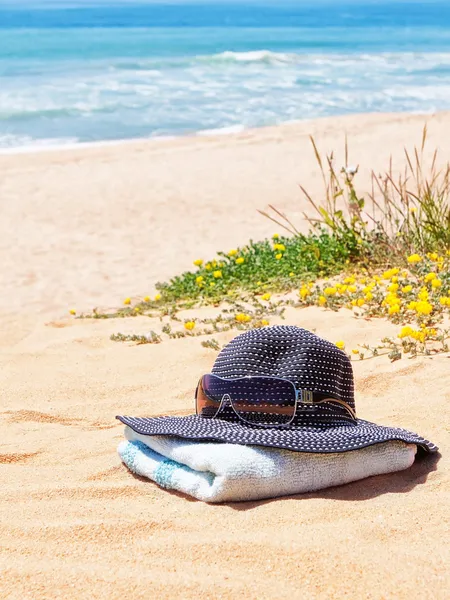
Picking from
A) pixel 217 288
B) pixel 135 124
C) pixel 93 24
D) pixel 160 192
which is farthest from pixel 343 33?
pixel 217 288

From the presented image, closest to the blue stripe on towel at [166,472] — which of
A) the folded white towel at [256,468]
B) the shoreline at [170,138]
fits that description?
the folded white towel at [256,468]

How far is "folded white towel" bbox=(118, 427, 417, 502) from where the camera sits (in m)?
2.83

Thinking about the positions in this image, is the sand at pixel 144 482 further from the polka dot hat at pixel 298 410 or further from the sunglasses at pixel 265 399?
the sunglasses at pixel 265 399

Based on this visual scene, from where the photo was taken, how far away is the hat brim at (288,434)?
2877 mm

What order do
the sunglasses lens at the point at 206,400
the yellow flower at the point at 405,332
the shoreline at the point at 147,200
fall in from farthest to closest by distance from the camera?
the shoreline at the point at 147,200 < the yellow flower at the point at 405,332 < the sunglasses lens at the point at 206,400

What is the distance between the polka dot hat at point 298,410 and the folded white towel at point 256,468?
0.05 metres

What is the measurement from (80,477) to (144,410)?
3.15 feet

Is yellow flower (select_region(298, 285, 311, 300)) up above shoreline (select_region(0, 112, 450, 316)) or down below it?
above

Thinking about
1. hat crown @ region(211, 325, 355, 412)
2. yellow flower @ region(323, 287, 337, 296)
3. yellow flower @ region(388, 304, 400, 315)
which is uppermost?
hat crown @ region(211, 325, 355, 412)

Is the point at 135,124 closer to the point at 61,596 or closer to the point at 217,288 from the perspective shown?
the point at 217,288

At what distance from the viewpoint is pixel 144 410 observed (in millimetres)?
4125

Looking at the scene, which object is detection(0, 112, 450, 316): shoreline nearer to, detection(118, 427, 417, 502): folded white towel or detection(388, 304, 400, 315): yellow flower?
detection(388, 304, 400, 315): yellow flower

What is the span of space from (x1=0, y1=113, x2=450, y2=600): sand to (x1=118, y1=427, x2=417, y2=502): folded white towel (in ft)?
0.16

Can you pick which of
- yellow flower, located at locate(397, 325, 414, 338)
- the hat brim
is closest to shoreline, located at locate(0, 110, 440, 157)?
yellow flower, located at locate(397, 325, 414, 338)
